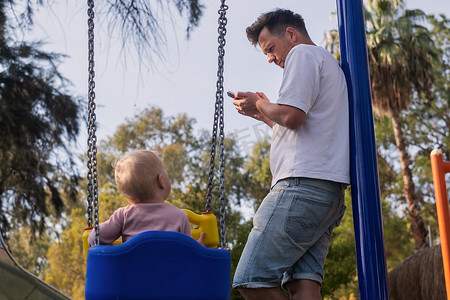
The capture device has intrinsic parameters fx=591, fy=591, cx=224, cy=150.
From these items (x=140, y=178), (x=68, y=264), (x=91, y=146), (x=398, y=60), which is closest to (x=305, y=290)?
(x=140, y=178)

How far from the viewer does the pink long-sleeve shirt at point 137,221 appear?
1907 millimetres

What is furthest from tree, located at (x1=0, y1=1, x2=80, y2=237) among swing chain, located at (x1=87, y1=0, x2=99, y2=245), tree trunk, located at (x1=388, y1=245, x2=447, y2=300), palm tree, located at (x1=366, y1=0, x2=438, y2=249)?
palm tree, located at (x1=366, y1=0, x2=438, y2=249)

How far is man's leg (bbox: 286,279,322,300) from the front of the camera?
1933 mm

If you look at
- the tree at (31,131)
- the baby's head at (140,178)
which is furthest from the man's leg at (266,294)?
the tree at (31,131)

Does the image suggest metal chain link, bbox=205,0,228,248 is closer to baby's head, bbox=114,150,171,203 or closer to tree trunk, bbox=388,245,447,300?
baby's head, bbox=114,150,171,203

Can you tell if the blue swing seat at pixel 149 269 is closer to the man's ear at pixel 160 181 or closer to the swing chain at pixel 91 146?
the swing chain at pixel 91 146

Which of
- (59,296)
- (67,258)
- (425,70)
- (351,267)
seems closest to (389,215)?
(425,70)

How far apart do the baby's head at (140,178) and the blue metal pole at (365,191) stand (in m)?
0.67

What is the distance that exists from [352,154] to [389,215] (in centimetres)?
1791

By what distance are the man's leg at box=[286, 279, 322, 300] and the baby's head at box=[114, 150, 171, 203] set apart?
1.76 ft

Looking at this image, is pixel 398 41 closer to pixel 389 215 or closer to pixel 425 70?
pixel 425 70

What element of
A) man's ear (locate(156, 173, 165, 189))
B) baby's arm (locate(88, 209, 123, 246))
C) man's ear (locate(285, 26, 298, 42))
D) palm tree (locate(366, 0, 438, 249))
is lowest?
baby's arm (locate(88, 209, 123, 246))

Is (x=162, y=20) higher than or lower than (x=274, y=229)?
higher

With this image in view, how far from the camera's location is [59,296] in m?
3.02
